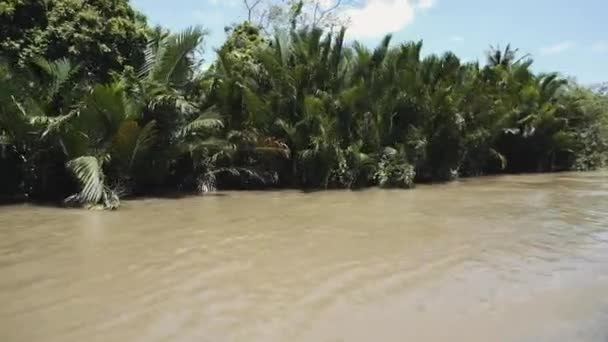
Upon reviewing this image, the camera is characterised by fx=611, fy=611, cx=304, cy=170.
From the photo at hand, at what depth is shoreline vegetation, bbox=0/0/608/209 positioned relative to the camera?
439 inches

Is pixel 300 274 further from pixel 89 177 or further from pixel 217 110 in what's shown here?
pixel 217 110

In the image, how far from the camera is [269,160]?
48.3ft

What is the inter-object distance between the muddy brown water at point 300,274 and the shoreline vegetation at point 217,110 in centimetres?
135

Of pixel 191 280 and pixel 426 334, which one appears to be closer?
pixel 426 334

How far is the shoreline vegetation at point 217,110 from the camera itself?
11.2 metres

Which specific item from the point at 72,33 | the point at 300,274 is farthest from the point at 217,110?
the point at 300,274

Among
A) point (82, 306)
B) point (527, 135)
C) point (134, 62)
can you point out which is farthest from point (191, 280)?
point (527, 135)

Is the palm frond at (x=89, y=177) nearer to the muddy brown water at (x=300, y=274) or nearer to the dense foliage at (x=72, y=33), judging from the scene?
the muddy brown water at (x=300, y=274)

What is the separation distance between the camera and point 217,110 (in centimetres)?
1370

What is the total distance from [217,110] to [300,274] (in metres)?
8.20

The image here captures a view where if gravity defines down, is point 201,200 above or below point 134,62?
below

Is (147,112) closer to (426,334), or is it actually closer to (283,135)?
(283,135)

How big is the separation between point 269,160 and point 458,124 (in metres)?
5.85

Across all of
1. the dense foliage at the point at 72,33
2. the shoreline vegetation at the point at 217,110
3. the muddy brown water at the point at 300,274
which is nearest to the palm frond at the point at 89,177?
the shoreline vegetation at the point at 217,110
